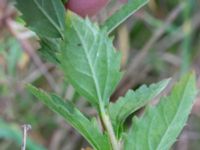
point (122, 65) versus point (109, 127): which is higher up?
point (122, 65)

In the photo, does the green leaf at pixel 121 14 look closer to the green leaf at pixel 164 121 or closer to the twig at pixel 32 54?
the green leaf at pixel 164 121

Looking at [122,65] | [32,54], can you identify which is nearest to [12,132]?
[32,54]

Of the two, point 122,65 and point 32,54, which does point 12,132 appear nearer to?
point 32,54

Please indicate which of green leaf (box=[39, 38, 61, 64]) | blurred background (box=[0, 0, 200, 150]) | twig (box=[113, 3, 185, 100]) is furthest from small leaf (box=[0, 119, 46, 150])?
green leaf (box=[39, 38, 61, 64])

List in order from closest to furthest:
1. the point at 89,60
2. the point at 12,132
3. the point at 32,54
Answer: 1. the point at 89,60
2. the point at 12,132
3. the point at 32,54

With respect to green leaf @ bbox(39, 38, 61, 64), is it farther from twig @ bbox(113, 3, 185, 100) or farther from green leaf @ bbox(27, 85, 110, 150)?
twig @ bbox(113, 3, 185, 100)

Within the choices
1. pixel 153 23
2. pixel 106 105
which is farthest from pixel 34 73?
pixel 106 105
